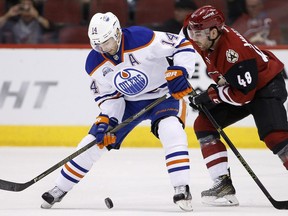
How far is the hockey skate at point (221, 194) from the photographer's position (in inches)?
179

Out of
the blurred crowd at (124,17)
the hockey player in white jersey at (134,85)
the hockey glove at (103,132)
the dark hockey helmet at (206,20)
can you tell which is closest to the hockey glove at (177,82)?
the hockey player in white jersey at (134,85)

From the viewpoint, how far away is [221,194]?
4551 mm

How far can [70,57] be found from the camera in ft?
23.7

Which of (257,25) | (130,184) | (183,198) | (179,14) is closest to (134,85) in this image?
(183,198)

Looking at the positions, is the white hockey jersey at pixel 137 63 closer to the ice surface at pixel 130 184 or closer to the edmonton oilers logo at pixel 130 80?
the edmonton oilers logo at pixel 130 80

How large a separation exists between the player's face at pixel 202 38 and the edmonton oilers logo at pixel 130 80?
0.33 meters

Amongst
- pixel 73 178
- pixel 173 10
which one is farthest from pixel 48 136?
pixel 73 178

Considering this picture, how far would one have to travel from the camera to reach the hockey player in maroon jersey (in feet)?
14.0

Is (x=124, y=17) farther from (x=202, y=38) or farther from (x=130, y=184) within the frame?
(x=202, y=38)

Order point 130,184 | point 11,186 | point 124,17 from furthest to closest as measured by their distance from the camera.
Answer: point 124,17 → point 130,184 → point 11,186

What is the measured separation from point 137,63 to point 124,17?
3.03 metres

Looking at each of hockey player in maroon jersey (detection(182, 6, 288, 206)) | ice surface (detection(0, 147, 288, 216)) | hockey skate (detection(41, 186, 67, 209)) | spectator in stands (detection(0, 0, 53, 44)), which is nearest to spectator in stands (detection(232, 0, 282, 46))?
ice surface (detection(0, 147, 288, 216))

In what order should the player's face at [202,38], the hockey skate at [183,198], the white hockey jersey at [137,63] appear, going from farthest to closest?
the white hockey jersey at [137,63]
the player's face at [202,38]
the hockey skate at [183,198]

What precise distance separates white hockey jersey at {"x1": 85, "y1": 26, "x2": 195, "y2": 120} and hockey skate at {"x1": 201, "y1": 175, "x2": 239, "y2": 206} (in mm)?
590
